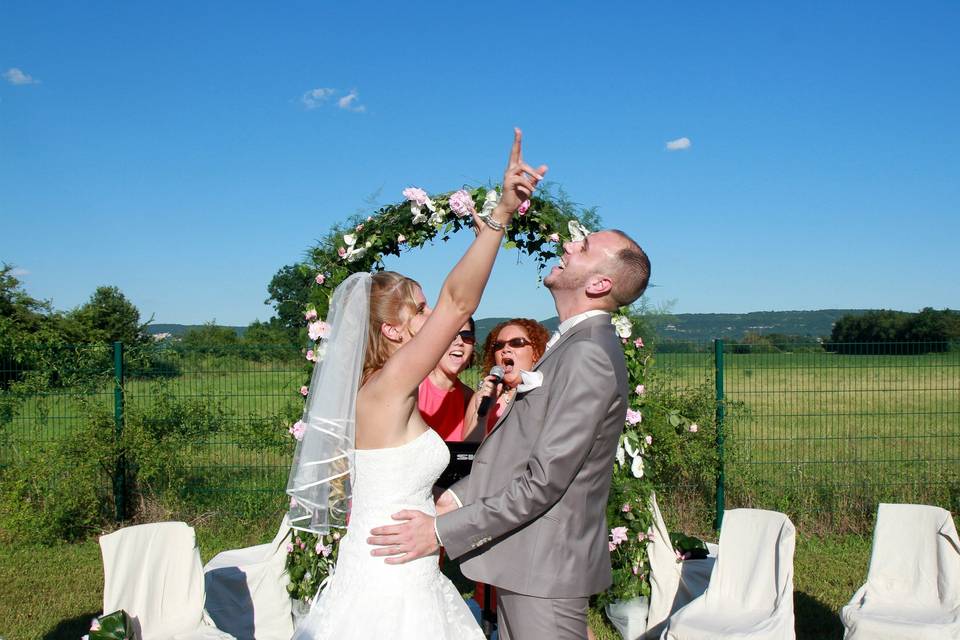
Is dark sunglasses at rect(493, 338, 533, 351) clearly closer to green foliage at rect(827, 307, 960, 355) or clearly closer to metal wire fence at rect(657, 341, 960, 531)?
metal wire fence at rect(657, 341, 960, 531)

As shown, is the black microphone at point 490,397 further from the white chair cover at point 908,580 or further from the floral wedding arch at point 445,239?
the white chair cover at point 908,580

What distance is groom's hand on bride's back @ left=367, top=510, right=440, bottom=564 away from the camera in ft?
8.55

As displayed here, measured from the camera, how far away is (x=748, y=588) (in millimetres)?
4547

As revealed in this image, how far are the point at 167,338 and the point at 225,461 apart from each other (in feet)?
4.40

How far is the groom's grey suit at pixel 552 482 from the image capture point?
240 cm

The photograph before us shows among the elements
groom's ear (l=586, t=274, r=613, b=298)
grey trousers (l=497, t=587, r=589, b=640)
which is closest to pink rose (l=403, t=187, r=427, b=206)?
groom's ear (l=586, t=274, r=613, b=298)

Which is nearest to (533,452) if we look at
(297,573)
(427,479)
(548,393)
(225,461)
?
(548,393)

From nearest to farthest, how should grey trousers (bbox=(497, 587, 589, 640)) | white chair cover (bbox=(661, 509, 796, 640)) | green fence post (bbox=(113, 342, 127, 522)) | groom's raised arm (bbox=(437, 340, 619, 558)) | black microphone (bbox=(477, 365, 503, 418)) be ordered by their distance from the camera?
groom's raised arm (bbox=(437, 340, 619, 558)) < grey trousers (bbox=(497, 587, 589, 640)) < white chair cover (bbox=(661, 509, 796, 640)) < black microphone (bbox=(477, 365, 503, 418)) < green fence post (bbox=(113, 342, 127, 522))

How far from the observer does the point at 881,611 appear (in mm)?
4316

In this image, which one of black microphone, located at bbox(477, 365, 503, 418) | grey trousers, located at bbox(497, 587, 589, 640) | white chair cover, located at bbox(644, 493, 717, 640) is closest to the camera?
grey trousers, located at bbox(497, 587, 589, 640)

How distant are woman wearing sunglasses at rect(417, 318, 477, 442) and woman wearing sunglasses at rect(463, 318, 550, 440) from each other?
17 centimetres

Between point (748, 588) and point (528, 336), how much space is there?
207cm

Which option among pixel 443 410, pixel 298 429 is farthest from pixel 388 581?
pixel 443 410

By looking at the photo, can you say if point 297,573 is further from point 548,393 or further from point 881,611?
point 881,611
